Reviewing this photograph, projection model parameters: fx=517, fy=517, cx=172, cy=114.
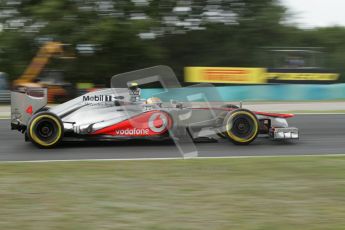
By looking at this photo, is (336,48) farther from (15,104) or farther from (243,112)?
(15,104)

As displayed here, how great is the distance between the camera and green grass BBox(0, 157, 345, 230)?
4.25 m

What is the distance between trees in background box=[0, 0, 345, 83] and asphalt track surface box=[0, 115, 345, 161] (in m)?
11.4

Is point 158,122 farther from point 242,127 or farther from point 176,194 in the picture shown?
point 176,194

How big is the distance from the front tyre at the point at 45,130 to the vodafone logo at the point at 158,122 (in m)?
1.43

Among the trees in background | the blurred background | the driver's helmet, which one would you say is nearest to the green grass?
the driver's helmet

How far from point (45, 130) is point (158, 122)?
5.92 feet

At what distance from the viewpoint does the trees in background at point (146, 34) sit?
20609 millimetres

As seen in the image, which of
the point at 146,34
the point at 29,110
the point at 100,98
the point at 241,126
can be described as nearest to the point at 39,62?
the point at 146,34

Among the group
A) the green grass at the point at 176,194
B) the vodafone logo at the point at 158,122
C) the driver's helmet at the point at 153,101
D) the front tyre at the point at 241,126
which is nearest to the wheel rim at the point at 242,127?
the front tyre at the point at 241,126

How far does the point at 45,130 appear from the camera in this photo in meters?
8.23

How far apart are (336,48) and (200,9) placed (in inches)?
274

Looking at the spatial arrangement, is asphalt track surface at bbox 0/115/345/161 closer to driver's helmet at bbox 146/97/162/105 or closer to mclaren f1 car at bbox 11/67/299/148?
mclaren f1 car at bbox 11/67/299/148

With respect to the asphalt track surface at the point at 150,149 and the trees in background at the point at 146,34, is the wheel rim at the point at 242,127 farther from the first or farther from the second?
the trees in background at the point at 146,34

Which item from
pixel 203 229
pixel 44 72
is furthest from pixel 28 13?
pixel 203 229
